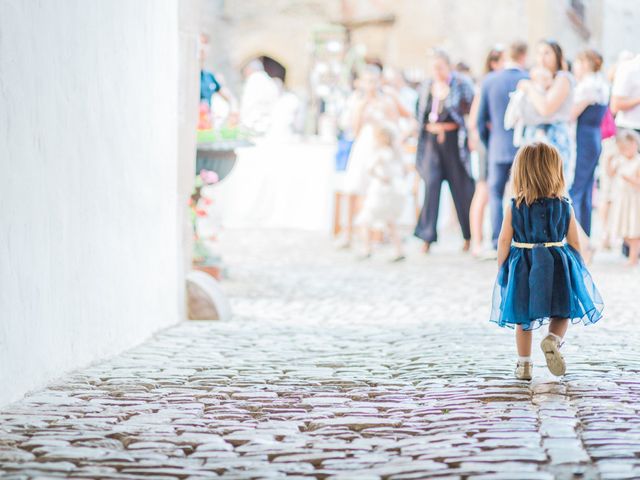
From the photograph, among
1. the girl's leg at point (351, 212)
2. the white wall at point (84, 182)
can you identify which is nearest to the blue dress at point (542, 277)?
the white wall at point (84, 182)

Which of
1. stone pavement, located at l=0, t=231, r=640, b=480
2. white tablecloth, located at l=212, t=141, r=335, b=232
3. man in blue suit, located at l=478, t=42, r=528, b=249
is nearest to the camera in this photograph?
stone pavement, located at l=0, t=231, r=640, b=480

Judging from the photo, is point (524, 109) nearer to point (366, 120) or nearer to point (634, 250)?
point (634, 250)

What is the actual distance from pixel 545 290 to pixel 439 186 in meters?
8.45

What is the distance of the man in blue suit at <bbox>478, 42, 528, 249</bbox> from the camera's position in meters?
12.8

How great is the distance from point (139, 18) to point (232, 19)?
101 ft

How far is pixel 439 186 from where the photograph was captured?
14344 mm

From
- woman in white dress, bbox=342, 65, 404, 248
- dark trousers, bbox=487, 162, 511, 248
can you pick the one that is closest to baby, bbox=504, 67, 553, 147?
dark trousers, bbox=487, 162, 511, 248

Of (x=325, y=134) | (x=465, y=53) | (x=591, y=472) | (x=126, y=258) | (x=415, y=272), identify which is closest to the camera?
(x=591, y=472)

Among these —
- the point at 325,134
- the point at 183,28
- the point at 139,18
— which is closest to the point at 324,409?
the point at 139,18

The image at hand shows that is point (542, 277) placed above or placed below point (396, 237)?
above

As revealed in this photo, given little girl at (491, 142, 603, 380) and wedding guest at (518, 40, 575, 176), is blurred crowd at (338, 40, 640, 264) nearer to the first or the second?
wedding guest at (518, 40, 575, 176)

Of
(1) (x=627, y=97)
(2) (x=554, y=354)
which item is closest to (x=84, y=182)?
(2) (x=554, y=354)

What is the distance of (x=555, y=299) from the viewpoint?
5965mm

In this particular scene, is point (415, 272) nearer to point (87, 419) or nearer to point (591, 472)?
point (87, 419)
